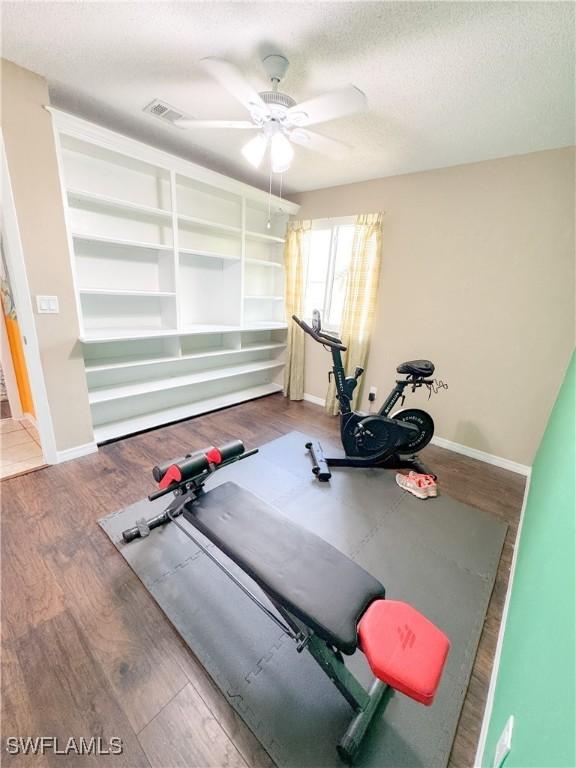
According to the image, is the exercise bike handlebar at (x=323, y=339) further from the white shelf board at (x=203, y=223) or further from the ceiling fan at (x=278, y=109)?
the white shelf board at (x=203, y=223)

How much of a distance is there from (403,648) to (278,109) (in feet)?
7.62

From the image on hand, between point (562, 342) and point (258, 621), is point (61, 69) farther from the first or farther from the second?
point (562, 342)

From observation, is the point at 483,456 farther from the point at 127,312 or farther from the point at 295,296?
the point at 127,312

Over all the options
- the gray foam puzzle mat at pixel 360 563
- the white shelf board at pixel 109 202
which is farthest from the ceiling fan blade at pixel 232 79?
the gray foam puzzle mat at pixel 360 563

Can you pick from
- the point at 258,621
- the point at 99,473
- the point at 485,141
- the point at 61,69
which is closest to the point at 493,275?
the point at 485,141

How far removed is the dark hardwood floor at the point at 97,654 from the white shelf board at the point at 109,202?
216 centimetres

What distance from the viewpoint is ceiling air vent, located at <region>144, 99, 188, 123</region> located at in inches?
81.0

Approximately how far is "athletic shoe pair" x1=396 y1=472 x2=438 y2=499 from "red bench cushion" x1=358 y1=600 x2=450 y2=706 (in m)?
1.46

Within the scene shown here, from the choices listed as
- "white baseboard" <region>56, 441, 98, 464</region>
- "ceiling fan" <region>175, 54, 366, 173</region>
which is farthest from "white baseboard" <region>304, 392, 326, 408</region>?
"ceiling fan" <region>175, 54, 366, 173</region>

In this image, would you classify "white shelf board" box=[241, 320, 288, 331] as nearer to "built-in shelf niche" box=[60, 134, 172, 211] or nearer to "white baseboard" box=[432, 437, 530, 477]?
"built-in shelf niche" box=[60, 134, 172, 211]

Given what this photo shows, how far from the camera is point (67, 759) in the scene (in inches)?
36.5

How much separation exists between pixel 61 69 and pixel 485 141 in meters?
2.84

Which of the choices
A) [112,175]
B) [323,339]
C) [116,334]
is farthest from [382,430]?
[112,175]

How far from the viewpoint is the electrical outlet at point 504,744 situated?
0.71m
